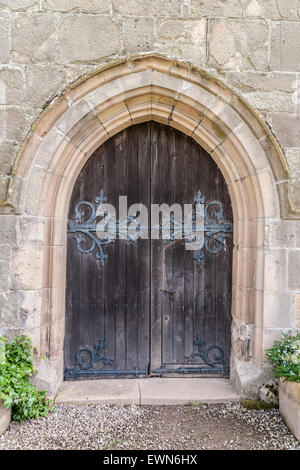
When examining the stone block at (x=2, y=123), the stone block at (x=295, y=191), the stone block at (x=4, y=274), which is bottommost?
the stone block at (x=4, y=274)

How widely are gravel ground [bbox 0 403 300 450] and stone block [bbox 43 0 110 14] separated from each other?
130 inches

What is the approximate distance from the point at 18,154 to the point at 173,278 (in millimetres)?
1764

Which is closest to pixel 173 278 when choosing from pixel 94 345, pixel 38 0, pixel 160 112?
pixel 94 345

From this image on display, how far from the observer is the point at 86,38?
9.11 ft

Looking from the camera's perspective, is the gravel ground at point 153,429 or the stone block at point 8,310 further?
the stone block at point 8,310

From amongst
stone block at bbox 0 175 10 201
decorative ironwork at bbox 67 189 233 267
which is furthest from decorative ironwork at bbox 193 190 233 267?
stone block at bbox 0 175 10 201

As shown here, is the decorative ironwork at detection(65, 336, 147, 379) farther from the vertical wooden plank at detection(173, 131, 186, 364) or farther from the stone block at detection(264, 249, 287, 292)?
the stone block at detection(264, 249, 287, 292)

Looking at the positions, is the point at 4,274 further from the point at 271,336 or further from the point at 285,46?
the point at 285,46

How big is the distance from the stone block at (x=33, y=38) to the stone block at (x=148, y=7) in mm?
570

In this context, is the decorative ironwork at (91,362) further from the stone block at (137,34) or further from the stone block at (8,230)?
the stone block at (137,34)

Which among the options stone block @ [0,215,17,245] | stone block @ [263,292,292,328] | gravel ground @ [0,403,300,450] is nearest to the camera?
Answer: gravel ground @ [0,403,300,450]

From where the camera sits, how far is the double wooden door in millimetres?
3209

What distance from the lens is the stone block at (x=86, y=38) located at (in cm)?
277

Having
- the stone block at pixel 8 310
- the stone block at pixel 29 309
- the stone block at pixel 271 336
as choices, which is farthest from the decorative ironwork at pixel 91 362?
the stone block at pixel 271 336
